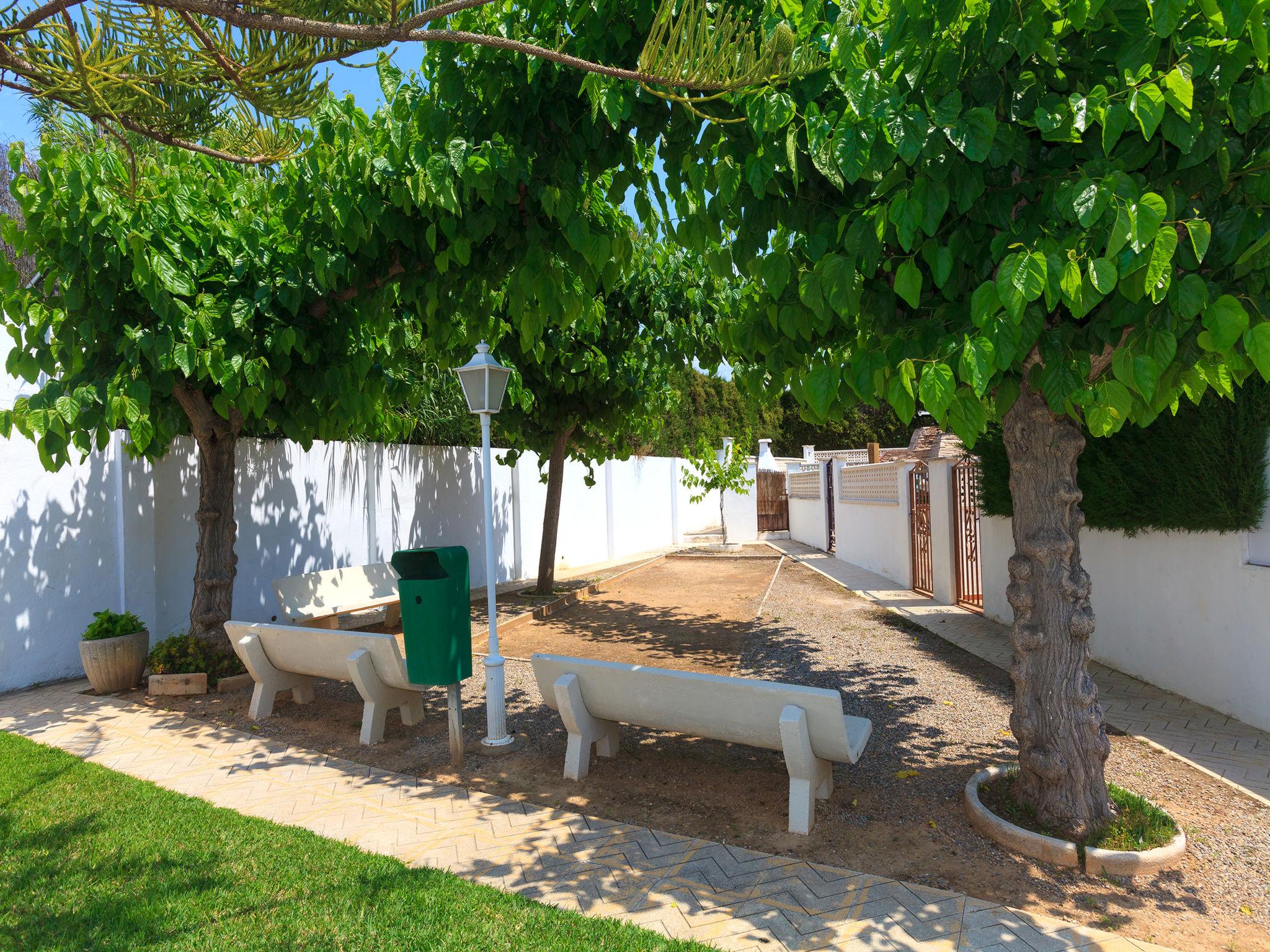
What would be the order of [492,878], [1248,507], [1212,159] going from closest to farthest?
1. [1212,159]
2. [492,878]
3. [1248,507]

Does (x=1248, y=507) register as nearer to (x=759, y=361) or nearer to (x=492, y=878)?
(x=759, y=361)

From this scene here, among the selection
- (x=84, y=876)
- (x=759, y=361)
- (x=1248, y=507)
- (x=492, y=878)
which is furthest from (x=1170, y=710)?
(x=84, y=876)

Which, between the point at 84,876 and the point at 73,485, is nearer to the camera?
the point at 84,876

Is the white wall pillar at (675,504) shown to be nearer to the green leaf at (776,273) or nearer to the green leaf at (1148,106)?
the green leaf at (776,273)

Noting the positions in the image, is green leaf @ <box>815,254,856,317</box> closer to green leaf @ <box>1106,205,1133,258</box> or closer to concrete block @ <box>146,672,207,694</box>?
green leaf @ <box>1106,205,1133,258</box>

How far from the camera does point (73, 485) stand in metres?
7.48

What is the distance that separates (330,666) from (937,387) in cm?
477

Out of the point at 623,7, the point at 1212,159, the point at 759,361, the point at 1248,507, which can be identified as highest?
the point at 623,7

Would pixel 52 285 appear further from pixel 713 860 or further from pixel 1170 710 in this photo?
pixel 1170 710

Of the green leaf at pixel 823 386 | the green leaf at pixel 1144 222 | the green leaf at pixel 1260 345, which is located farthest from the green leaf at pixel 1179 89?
the green leaf at pixel 823 386

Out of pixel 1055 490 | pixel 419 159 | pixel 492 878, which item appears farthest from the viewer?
pixel 419 159

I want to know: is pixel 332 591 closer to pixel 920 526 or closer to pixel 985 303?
pixel 985 303

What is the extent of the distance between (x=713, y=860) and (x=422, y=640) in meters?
2.33

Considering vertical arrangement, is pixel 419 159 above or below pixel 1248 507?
above
